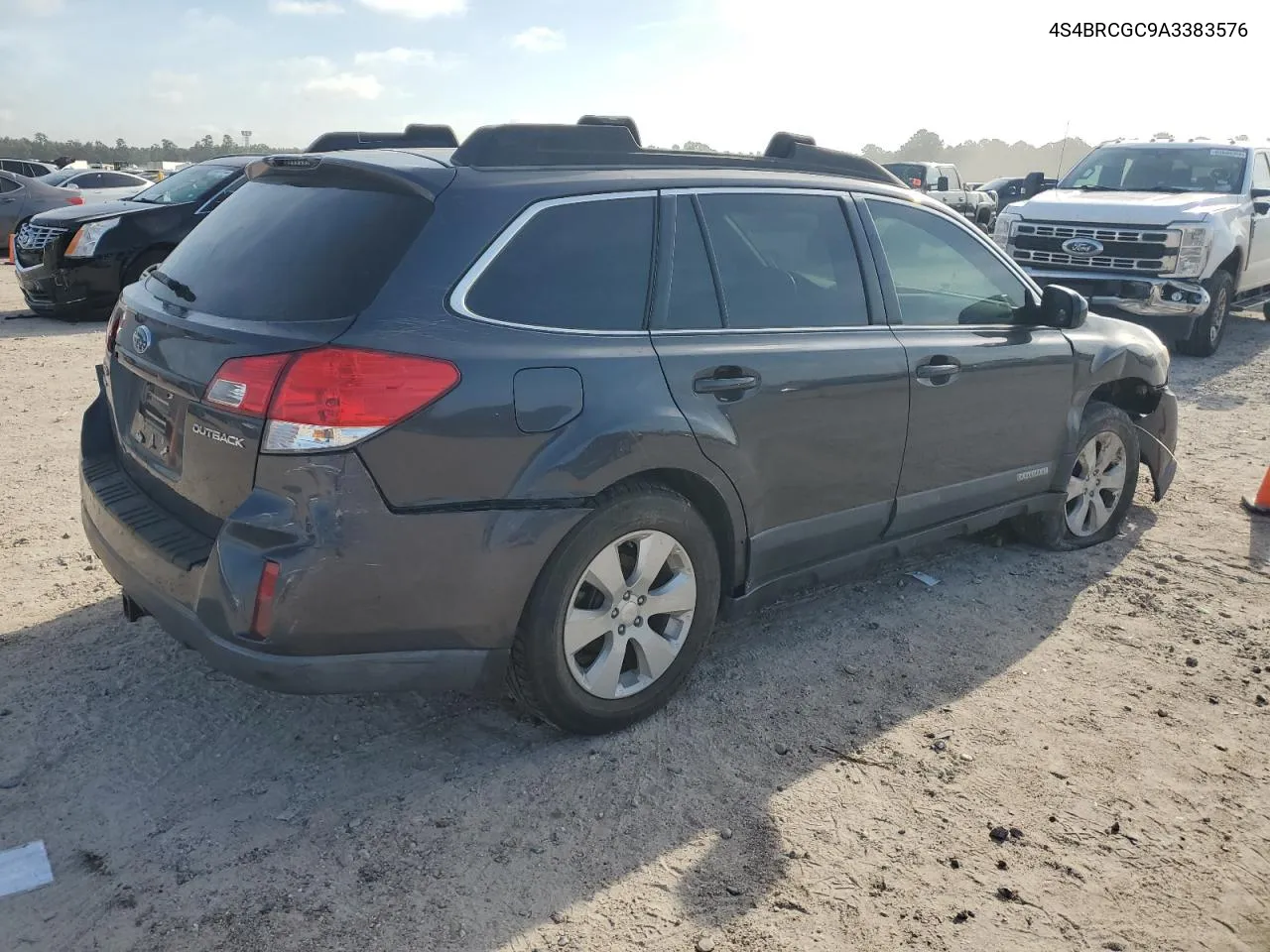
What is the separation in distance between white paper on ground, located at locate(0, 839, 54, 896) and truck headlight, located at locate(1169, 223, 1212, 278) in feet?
35.2

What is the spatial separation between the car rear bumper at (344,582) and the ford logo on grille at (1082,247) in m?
9.34

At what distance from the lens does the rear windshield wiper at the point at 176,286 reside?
3.19m

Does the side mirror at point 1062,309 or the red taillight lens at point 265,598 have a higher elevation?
the side mirror at point 1062,309

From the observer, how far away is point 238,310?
9.67 ft

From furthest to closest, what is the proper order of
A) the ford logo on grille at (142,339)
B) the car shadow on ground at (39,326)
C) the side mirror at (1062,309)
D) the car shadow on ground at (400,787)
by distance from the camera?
the car shadow on ground at (39,326) < the side mirror at (1062,309) < the ford logo on grille at (142,339) < the car shadow on ground at (400,787)

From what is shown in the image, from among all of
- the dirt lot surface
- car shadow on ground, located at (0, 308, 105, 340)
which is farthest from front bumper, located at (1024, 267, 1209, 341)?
car shadow on ground, located at (0, 308, 105, 340)

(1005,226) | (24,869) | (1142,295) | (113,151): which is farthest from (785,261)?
(113,151)

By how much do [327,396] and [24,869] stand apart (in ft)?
4.75

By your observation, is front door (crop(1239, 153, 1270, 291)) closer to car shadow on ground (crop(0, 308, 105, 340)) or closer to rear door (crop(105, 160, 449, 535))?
rear door (crop(105, 160, 449, 535))

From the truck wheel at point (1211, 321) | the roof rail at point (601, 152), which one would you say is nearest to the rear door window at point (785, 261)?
the roof rail at point (601, 152)

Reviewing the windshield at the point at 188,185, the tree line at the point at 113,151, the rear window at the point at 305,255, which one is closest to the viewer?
the rear window at the point at 305,255

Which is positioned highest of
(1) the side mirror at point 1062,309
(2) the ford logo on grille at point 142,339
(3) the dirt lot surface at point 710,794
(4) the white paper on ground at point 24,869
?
(2) the ford logo on grille at point 142,339

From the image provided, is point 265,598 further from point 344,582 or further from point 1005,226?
point 1005,226

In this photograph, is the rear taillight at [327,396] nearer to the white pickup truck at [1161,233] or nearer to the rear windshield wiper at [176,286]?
the rear windshield wiper at [176,286]
